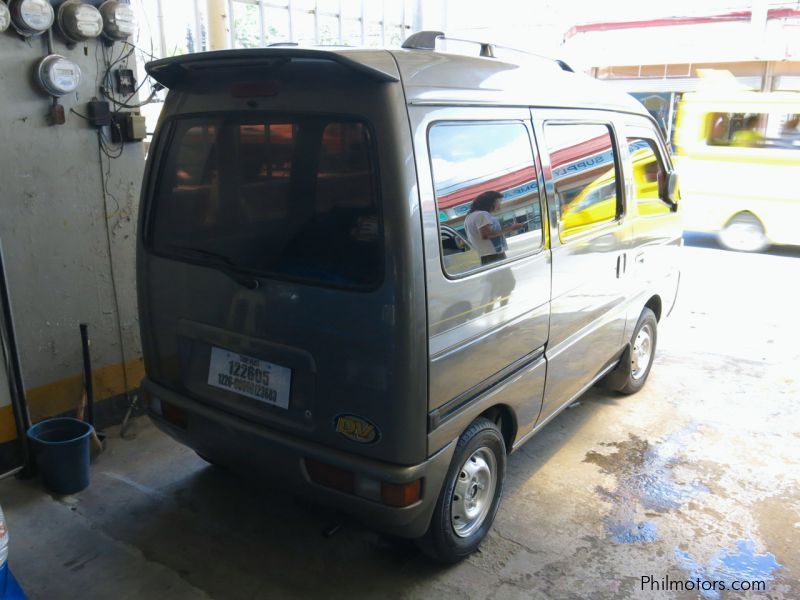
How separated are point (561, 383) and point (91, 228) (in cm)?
282

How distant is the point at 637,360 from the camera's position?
4605 mm

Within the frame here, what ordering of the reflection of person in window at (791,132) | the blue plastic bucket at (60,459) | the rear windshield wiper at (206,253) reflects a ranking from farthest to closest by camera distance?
1. the reflection of person in window at (791,132)
2. the blue plastic bucket at (60,459)
3. the rear windshield wiper at (206,253)

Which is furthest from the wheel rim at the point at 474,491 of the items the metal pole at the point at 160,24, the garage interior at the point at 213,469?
the metal pole at the point at 160,24

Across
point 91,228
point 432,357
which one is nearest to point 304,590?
point 432,357

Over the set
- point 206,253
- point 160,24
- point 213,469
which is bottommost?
point 213,469

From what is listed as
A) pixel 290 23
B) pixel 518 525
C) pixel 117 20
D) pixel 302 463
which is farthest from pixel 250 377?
pixel 290 23

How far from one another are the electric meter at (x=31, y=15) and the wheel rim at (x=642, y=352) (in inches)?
158

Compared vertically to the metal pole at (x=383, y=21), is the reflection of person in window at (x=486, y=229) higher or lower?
lower

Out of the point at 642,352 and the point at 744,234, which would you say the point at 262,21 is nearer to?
the point at 642,352

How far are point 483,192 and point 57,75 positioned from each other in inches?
93.5

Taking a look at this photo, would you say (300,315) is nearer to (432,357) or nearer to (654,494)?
(432,357)

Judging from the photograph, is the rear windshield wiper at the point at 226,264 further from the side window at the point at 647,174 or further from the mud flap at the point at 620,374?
the mud flap at the point at 620,374

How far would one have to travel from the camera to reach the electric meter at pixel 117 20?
356 centimetres

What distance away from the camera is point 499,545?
116 inches
